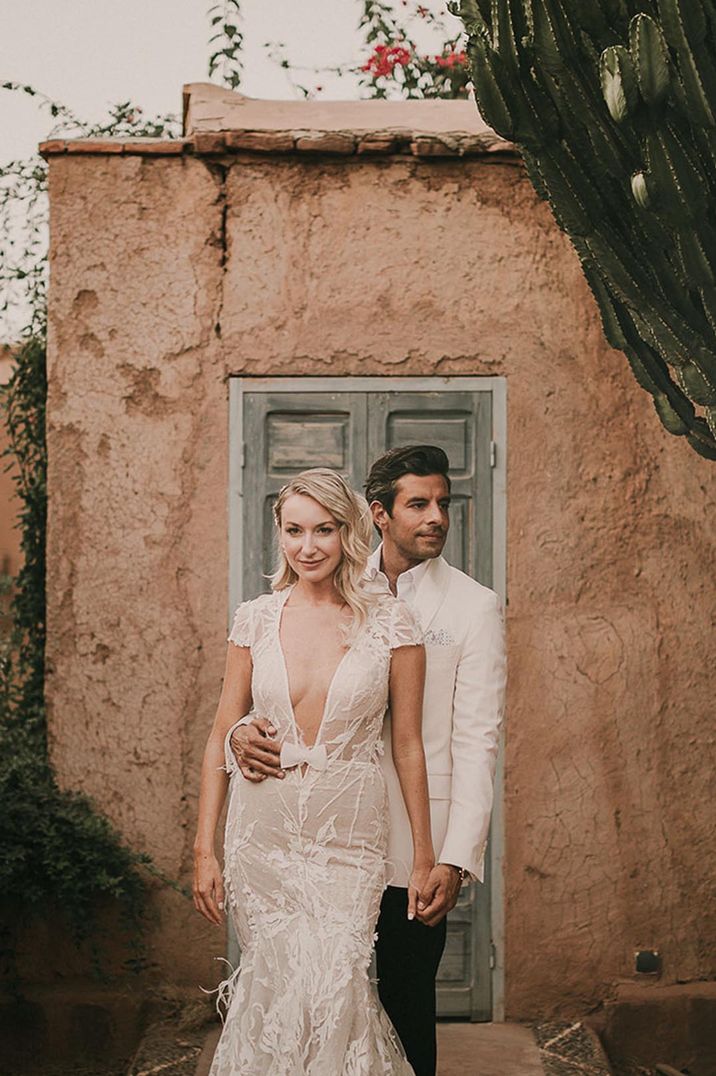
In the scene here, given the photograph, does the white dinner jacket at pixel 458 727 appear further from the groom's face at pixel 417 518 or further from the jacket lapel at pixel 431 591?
the groom's face at pixel 417 518

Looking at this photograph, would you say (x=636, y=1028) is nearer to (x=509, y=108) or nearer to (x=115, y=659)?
(x=115, y=659)

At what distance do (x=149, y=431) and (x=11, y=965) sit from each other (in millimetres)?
2238

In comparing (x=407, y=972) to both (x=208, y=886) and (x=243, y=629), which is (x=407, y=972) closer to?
(x=208, y=886)

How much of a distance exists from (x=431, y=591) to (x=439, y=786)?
0.61m

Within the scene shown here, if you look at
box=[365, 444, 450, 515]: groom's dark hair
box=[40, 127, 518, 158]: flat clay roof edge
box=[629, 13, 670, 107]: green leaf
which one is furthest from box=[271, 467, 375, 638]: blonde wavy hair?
box=[40, 127, 518, 158]: flat clay roof edge

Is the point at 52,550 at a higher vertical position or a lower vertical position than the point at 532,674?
higher

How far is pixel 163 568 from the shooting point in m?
6.05

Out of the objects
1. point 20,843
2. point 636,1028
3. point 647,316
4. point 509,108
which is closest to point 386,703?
point 647,316

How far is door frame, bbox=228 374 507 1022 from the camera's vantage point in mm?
6043

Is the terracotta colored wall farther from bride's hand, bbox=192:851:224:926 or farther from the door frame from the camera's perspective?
bride's hand, bbox=192:851:224:926

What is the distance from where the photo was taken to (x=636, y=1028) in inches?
237

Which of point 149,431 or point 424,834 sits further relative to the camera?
point 149,431

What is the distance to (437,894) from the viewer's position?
14.0ft

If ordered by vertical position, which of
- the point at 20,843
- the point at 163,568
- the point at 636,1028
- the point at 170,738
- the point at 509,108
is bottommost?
the point at 636,1028
